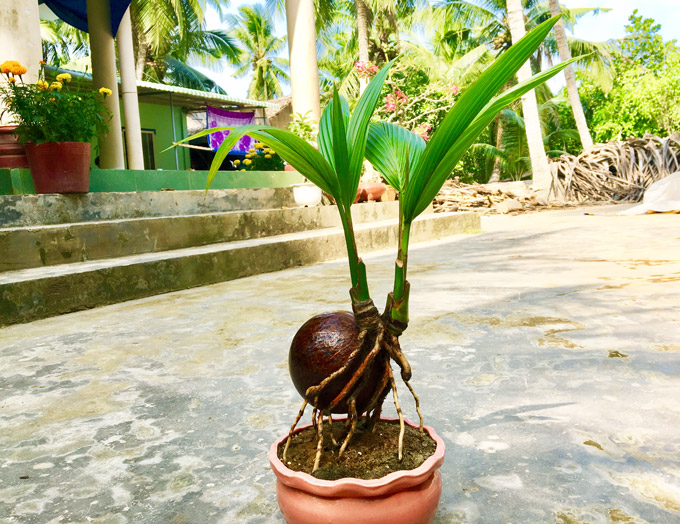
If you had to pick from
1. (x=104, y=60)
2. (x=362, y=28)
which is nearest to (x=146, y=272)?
(x=104, y=60)

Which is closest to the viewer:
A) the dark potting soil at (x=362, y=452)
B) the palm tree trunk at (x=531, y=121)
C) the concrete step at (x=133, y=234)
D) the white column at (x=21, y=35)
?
the dark potting soil at (x=362, y=452)

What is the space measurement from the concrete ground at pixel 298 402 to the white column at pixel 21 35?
95.7 inches

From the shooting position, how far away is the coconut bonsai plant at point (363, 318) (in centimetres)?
77

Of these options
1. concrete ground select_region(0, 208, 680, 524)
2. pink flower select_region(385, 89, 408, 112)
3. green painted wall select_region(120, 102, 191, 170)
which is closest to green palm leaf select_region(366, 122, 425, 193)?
concrete ground select_region(0, 208, 680, 524)

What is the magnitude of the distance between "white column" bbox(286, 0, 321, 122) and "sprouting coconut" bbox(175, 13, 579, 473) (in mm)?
5963

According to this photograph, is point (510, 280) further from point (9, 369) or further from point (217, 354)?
point (9, 369)

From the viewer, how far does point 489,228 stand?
805 cm

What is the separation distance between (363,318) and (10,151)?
4.21 meters

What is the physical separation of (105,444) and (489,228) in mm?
7264

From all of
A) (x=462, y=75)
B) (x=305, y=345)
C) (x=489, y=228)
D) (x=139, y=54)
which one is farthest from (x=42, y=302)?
(x=462, y=75)

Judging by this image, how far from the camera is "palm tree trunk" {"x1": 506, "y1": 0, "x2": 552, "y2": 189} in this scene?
35.1ft

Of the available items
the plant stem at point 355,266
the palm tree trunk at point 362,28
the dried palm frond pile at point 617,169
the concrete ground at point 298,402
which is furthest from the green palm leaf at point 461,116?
the palm tree trunk at point 362,28

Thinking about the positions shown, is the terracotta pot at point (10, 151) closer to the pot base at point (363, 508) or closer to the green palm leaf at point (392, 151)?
the green palm leaf at point (392, 151)

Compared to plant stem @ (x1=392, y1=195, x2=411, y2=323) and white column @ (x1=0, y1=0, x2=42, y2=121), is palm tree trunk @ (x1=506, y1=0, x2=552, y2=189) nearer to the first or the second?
white column @ (x1=0, y1=0, x2=42, y2=121)
